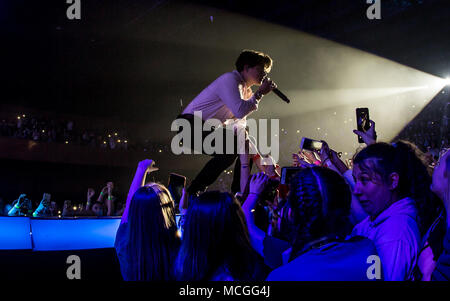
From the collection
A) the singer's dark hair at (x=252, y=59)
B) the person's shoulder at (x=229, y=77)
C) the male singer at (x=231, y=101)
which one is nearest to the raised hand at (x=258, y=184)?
the male singer at (x=231, y=101)

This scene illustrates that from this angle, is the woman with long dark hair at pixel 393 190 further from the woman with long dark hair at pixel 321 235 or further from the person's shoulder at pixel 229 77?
the person's shoulder at pixel 229 77

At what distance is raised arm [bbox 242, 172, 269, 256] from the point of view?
5.65 feet

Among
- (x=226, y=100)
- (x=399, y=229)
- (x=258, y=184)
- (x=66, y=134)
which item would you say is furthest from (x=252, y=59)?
(x=66, y=134)

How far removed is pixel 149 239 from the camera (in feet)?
5.14

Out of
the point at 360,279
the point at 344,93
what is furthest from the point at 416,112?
the point at 360,279

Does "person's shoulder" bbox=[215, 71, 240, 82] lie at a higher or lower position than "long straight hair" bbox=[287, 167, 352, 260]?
higher

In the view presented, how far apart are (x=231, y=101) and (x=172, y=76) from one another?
8331mm

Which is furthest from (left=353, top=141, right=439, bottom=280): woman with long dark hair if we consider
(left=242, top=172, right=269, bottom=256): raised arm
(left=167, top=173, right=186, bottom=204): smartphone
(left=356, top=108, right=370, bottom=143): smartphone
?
(left=167, top=173, right=186, bottom=204): smartphone

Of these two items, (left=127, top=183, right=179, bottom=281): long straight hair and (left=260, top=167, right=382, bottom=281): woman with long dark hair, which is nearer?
(left=260, top=167, right=382, bottom=281): woman with long dark hair

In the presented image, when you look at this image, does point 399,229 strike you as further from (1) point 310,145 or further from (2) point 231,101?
(2) point 231,101

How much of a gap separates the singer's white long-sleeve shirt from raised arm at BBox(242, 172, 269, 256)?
3.83 feet

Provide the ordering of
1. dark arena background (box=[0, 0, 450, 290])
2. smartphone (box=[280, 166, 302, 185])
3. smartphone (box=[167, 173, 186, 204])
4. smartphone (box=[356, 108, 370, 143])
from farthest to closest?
dark arena background (box=[0, 0, 450, 290]), smartphone (box=[167, 173, 186, 204]), smartphone (box=[356, 108, 370, 143]), smartphone (box=[280, 166, 302, 185])

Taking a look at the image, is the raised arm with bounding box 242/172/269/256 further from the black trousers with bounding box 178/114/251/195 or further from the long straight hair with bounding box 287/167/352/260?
the black trousers with bounding box 178/114/251/195

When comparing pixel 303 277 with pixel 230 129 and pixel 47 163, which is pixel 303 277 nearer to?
pixel 230 129
